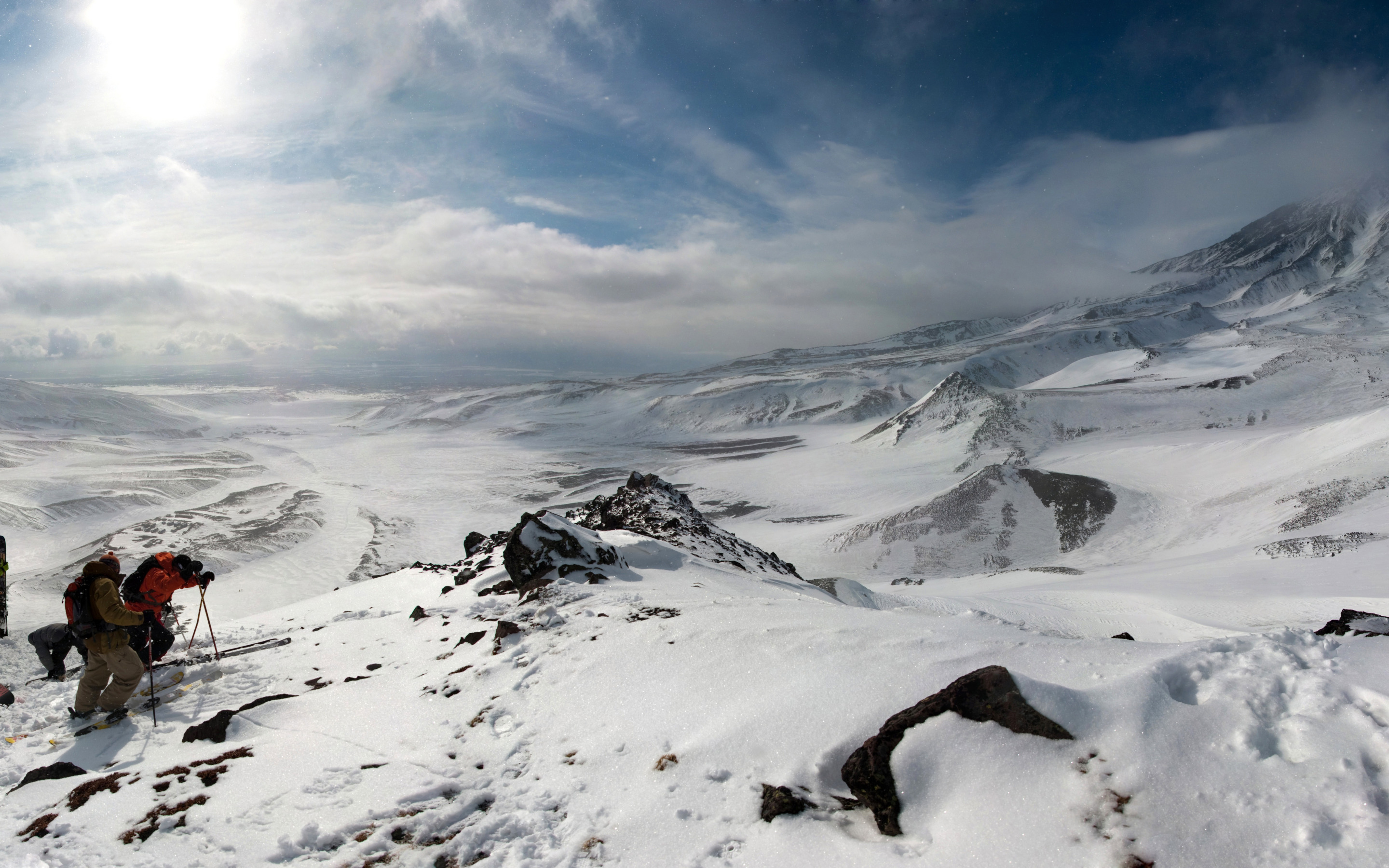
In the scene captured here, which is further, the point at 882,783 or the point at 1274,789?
the point at 882,783

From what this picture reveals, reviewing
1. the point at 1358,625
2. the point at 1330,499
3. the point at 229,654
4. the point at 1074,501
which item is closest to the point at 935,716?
the point at 1358,625

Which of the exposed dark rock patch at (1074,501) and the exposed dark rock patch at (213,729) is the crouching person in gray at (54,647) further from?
the exposed dark rock patch at (1074,501)

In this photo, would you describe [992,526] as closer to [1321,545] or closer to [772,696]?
[1321,545]

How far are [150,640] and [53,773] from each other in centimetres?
451

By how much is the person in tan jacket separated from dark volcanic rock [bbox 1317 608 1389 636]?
14606 millimetres

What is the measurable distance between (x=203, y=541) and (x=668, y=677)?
184 feet

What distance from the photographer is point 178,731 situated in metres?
8.07

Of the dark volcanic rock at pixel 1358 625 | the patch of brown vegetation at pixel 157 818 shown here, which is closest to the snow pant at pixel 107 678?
the patch of brown vegetation at pixel 157 818

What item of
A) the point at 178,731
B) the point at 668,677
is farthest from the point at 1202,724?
the point at 178,731

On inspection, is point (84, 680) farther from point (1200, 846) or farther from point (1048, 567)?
point (1048, 567)

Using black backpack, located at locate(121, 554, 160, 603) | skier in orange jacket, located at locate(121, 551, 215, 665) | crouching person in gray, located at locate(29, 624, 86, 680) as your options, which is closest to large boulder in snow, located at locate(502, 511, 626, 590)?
skier in orange jacket, located at locate(121, 551, 215, 665)

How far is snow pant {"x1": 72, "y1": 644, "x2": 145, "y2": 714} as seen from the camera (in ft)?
28.7

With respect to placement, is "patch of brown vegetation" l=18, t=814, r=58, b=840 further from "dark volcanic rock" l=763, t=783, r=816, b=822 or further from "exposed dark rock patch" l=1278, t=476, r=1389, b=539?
"exposed dark rock patch" l=1278, t=476, r=1389, b=539

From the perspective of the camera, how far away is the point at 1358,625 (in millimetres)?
6566
